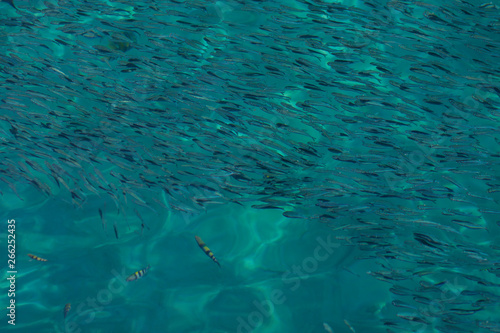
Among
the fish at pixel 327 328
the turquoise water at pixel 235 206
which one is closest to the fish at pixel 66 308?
the turquoise water at pixel 235 206

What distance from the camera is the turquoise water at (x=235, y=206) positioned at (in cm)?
489

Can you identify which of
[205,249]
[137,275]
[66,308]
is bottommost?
[66,308]

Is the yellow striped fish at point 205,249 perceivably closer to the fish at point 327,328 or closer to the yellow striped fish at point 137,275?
the yellow striped fish at point 137,275

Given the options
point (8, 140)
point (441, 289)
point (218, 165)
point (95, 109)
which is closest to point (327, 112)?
point (218, 165)

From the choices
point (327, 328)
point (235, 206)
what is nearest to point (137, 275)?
point (235, 206)

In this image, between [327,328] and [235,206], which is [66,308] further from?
[327,328]

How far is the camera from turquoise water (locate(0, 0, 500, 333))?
16.0 ft

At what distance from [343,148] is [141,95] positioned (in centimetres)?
337

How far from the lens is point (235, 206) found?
226 inches

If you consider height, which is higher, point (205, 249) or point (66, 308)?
point (205, 249)

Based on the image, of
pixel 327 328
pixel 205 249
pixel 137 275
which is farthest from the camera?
pixel 205 249

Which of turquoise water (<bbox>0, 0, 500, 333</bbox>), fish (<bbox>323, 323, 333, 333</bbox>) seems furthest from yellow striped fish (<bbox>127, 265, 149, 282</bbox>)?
fish (<bbox>323, 323, 333, 333</bbox>)

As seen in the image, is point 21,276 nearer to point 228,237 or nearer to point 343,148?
point 228,237

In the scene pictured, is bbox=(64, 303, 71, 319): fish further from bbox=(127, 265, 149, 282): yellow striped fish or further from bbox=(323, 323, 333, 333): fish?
bbox=(323, 323, 333, 333): fish
